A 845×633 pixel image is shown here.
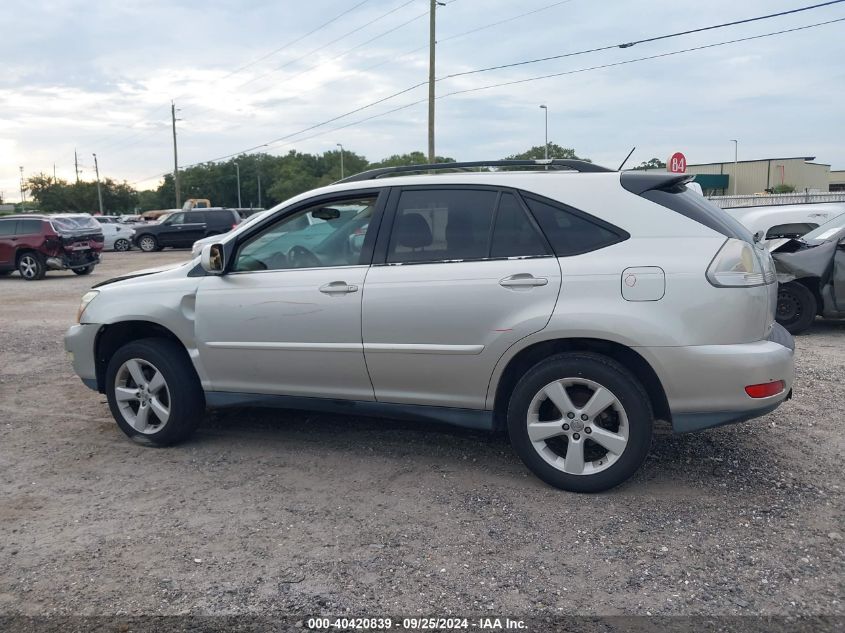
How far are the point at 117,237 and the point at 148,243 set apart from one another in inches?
77.9

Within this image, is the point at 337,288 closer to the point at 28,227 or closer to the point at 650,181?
the point at 650,181

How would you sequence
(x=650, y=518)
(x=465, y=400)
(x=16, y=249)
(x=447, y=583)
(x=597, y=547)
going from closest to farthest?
(x=447, y=583) → (x=597, y=547) → (x=650, y=518) → (x=465, y=400) → (x=16, y=249)

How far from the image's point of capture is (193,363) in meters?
5.01

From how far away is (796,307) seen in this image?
8.95m

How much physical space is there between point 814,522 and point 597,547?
1126 millimetres

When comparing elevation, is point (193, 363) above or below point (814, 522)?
above

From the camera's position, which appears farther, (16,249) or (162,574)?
(16,249)

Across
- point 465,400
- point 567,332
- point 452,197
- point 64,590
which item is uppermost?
point 452,197

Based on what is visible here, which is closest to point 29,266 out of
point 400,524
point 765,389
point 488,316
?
point 488,316

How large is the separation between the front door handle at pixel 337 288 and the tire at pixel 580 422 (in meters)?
1.14

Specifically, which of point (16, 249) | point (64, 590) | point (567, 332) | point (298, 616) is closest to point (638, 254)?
point (567, 332)

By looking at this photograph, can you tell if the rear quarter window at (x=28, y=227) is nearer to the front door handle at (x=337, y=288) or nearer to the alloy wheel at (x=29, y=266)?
the alloy wheel at (x=29, y=266)

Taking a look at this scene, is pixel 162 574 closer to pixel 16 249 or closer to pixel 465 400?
pixel 465 400

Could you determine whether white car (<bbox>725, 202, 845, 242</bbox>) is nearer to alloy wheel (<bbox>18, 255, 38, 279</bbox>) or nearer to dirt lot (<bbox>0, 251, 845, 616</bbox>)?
dirt lot (<bbox>0, 251, 845, 616</bbox>)
